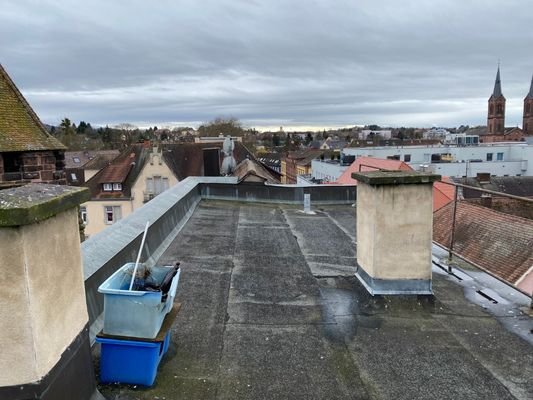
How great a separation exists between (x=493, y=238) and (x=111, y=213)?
87.8 ft

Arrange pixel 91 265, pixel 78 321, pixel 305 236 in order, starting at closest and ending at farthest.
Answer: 1. pixel 78 321
2. pixel 91 265
3. pixel 305 236

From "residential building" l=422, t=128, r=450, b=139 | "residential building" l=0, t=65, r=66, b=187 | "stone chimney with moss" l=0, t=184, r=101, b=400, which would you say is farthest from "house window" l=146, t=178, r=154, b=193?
"residential building" l=422, t=128, r=450, b=139

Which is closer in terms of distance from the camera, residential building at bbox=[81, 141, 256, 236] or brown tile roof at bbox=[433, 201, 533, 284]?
brown tile roof at bbox=[433, 201, 533, 284]

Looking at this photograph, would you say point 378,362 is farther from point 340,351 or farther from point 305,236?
point 305,236

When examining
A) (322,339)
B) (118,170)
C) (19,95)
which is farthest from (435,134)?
(322,339)

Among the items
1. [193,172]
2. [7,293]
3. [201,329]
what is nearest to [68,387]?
[7,293]

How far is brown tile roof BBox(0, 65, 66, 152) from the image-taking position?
877 cm

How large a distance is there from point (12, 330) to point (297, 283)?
137 inches

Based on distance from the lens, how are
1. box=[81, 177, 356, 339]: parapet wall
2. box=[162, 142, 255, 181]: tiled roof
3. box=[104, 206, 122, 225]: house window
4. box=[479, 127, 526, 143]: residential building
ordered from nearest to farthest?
box=[81, 177, 356, 339]: parapet wall < box=[162, 142, 255, 181]: tiled roof < box=[104, 206, 122, 225]: house window < box=[479, 127, 526, 143]: residential building

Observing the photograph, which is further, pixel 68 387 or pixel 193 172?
pixel 193 172

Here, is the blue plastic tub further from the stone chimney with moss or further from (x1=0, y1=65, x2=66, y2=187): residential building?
(x1=0, y1=65, x2=66, y2=187): residential building

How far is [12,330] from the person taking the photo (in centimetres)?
217

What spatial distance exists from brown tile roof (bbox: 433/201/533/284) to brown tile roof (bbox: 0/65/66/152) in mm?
10954

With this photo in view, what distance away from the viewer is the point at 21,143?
29.1 ft
